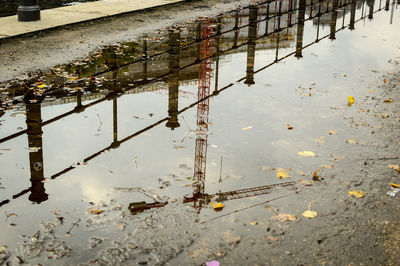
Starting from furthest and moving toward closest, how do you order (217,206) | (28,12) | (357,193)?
(28,12) → (357,193) → (217,206)

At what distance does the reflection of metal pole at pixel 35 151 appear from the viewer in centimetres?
468

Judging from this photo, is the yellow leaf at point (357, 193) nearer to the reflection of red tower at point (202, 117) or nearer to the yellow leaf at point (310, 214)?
the yellow leaf at point (310, 214)

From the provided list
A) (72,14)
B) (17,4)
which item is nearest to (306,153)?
(72,14)

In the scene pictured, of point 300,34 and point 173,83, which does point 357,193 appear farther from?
point 300,34

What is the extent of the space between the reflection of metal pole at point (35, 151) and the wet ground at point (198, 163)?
0.02 metres

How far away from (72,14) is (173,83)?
256 inches

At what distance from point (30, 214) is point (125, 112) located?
2.73 m

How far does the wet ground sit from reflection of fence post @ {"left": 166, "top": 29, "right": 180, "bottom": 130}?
0.03m

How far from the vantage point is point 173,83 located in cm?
805

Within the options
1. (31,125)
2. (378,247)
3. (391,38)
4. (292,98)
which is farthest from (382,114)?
(391,38)

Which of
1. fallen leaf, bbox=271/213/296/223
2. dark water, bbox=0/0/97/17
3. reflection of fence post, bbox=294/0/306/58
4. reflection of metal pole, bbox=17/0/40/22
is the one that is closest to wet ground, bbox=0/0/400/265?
fallen leaf, bbox=271/213/296/223

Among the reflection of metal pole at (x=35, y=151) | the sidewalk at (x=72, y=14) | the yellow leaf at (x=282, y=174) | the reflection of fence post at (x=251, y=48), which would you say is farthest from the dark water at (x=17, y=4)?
the yellow leaf at (x=282, y=174)

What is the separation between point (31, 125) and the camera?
20.3 feet

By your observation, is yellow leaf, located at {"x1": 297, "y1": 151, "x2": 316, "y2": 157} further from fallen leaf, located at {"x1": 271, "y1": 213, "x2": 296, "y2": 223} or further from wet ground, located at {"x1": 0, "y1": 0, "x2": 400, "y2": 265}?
fallen leaf, located at {"x1": 271, "y1": 213, "x2": 296, "y2": 223}
